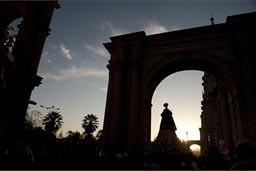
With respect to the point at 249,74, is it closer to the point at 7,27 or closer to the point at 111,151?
the point at 111,151

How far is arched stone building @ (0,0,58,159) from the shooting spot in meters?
7.70

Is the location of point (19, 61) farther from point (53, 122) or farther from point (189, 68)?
point (53, 122)

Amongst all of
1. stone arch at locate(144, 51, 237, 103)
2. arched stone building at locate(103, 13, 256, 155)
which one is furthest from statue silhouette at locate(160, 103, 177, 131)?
stone arch at locate(144, 51, 237, 103)

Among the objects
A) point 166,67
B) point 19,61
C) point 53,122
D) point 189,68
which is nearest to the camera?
point 19,61

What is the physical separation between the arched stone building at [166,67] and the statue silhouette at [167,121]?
4.59 ft

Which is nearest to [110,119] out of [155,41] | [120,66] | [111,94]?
[111,94]

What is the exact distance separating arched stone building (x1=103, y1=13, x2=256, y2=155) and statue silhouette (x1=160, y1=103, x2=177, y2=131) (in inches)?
55.1

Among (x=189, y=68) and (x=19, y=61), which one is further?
(x=189, y=68)

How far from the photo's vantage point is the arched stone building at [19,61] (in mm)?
7699

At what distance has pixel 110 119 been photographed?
1544cm

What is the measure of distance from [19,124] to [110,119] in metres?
8.14

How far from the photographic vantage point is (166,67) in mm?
16375

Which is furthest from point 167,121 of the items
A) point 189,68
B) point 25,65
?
point 25,65

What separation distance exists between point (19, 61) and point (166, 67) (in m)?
11.1
